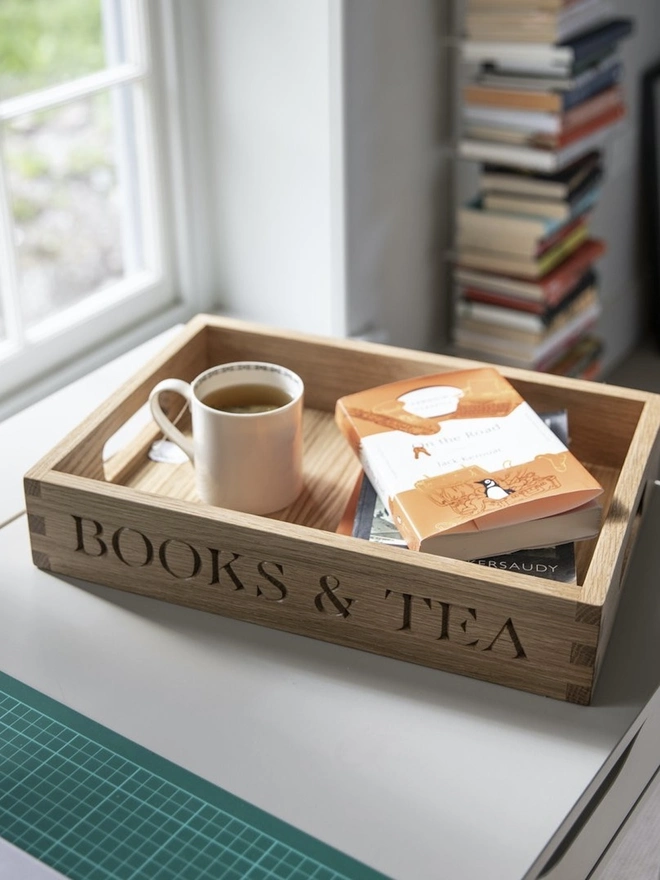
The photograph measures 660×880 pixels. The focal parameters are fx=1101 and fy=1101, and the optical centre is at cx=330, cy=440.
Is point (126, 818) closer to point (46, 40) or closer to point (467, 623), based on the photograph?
point (467, 623)

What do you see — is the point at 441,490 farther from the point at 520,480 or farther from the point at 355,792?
the point at 355,792

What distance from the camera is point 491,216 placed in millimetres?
2123

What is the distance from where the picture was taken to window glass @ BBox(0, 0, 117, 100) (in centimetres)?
350

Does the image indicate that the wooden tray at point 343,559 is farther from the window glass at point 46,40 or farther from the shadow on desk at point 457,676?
the window glass at point 46,40

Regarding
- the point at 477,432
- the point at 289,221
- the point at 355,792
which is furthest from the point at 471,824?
the point at 289,221

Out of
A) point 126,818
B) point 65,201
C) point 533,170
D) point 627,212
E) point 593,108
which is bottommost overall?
point 65,201

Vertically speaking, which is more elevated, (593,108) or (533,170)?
(593,108)

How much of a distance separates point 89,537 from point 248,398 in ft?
0.70

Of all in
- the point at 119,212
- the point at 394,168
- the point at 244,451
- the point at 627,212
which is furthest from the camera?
the point at 627,212

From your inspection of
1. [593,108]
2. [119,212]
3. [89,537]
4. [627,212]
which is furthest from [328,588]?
[627,212]

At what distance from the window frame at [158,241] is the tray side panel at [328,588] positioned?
581 millimetres

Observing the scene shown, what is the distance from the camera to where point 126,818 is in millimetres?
736

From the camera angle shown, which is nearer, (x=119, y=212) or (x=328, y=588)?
(x=328, y=588)

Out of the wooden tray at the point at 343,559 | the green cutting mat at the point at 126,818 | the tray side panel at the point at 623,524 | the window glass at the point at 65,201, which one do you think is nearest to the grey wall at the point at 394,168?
the wooden tray at the point at 343,559
